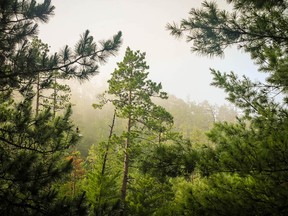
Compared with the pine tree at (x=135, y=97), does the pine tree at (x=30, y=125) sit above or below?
below

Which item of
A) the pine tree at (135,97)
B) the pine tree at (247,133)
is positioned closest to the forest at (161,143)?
the pine tree at (247,133)

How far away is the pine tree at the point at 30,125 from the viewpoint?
4.23 meters

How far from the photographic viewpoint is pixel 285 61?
5082mm

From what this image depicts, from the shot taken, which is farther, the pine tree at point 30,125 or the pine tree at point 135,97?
the pine tree at point 135,97

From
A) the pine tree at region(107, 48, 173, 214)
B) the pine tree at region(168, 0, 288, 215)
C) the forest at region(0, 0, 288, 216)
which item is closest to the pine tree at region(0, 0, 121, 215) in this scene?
the forest at region(0, 0, 288, 216)

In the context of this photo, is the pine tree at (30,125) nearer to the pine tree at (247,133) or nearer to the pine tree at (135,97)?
the pine tree at (247,133)

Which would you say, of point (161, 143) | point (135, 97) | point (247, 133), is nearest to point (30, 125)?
point (161, 143)

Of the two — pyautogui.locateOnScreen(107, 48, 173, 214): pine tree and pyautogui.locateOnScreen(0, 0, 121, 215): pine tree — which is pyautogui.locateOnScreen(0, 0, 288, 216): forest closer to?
pyautogui.locateOnScreen(0, 0, 121, 215): pine tree

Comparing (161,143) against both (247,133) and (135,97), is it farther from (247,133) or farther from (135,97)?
(135,97)

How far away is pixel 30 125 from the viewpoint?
4.87 metres

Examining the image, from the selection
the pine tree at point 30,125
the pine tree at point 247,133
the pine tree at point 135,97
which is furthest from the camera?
the pine tree at point 135,97

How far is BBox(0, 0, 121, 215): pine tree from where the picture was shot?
4.23m

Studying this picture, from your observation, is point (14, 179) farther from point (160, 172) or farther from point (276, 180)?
point (276, 180)

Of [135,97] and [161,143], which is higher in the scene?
[135,97]
